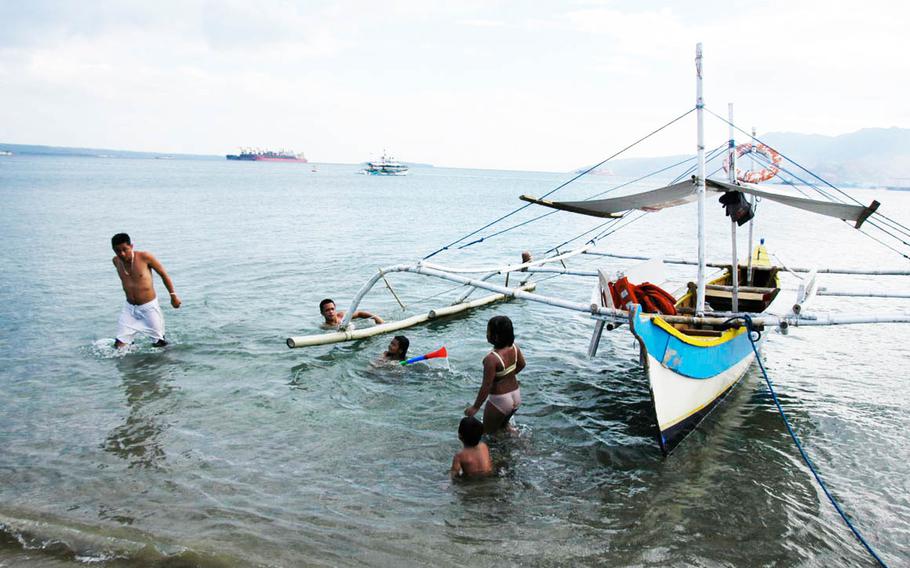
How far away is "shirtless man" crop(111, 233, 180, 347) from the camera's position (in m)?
9.66

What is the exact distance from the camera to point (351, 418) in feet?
27.4

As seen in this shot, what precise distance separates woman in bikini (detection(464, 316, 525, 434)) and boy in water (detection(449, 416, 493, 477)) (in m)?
0.30

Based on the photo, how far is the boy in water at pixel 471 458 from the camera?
6.35 m

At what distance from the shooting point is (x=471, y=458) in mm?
6500

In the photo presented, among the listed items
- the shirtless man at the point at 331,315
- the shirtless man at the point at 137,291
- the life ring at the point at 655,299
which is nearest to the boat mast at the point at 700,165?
the life ring at the point at 655,299

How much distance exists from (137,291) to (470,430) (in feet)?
21.5

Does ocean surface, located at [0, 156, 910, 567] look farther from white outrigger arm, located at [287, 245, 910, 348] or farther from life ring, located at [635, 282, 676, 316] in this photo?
life ring, located at [635, 282, 676, 316]

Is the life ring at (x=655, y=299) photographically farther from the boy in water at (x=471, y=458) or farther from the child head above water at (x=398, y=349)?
the child head above water at (x=398, y=349)

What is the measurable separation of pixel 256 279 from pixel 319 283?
1.97 m

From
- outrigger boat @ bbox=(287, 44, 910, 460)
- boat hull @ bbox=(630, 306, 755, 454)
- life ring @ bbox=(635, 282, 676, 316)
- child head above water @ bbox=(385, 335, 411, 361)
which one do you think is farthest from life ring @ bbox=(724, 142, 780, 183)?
child head above water @ bbox=(385, 335, 411, 361)

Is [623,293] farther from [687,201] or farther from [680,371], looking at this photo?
A: [687,201]

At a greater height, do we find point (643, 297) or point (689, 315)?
point (643, 297)

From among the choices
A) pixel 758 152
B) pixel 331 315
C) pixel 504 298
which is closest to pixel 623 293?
pixel 758 152

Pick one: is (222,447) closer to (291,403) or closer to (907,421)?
(291,403)
